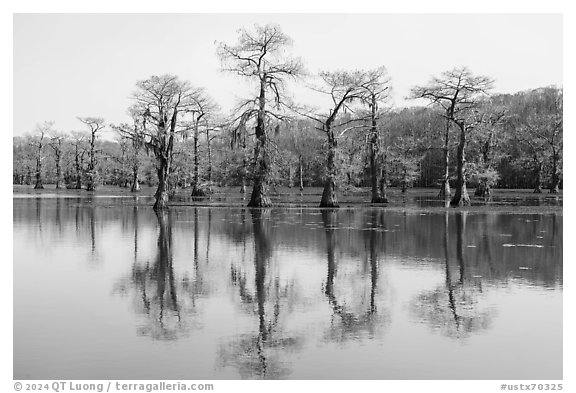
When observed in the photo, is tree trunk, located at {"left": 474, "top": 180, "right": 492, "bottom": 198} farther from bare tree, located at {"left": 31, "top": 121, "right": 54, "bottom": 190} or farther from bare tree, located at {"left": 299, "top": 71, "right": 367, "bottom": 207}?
bare tree, located at {"left": 31, "top": 121, "right": 54, "bottom": 190}

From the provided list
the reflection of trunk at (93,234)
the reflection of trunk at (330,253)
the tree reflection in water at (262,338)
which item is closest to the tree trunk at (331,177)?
the reflection of trunk at (330,253)

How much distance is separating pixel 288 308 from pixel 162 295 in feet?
9.16

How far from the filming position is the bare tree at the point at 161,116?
42.4m

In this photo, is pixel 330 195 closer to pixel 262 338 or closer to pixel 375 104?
pixel 375 104

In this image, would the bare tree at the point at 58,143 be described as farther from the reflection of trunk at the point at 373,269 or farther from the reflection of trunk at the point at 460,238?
the reflection of trunk at the point at 373,269

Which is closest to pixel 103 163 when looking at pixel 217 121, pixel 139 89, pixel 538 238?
pixel 217 121

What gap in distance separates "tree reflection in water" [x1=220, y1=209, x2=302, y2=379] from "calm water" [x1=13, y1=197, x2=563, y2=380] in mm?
32

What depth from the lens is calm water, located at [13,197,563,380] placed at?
9016mm

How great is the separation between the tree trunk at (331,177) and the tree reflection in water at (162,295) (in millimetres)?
27028

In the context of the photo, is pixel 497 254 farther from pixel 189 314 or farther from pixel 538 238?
pixel 189 314

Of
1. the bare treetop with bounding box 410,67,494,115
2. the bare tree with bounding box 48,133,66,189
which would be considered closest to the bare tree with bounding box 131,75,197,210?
the bare treetop with bounding box 410,67,494,115

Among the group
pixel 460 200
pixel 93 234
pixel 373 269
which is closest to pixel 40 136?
pixel 460 200

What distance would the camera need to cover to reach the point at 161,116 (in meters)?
43.0

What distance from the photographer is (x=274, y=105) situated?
4550 centimetres
